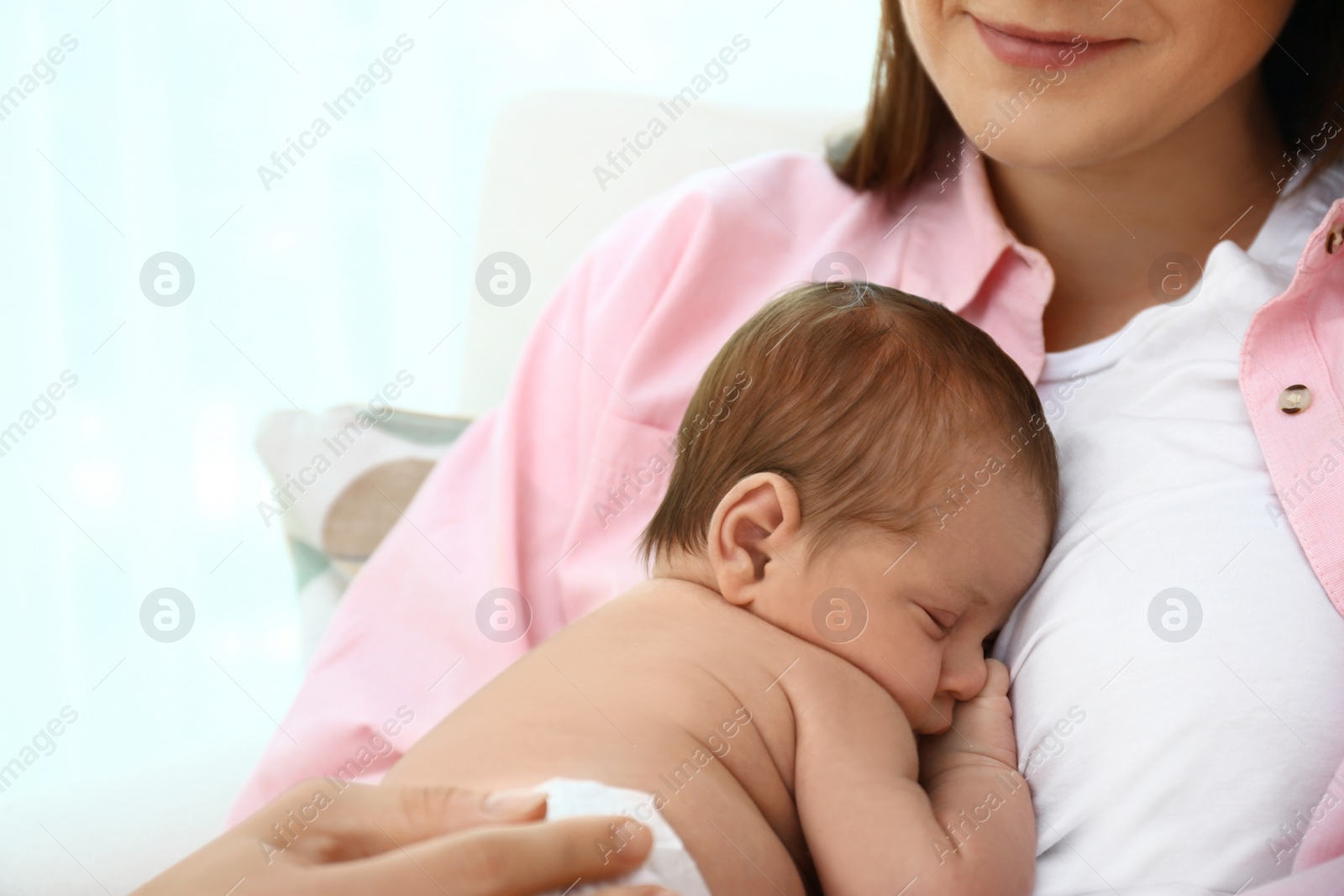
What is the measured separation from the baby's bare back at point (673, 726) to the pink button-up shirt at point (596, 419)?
0.30m

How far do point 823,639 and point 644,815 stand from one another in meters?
0.28

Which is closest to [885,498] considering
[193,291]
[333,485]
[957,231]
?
[957,231]

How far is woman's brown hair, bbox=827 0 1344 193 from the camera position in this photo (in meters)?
1.38

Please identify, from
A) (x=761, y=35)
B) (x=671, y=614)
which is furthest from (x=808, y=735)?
(x=761, y=35)

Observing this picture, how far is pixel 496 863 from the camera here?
778 mm

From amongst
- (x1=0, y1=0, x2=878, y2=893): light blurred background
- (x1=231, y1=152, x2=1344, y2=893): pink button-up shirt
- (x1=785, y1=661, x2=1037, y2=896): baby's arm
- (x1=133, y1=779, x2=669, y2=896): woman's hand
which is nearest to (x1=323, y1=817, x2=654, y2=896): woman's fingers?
(x1=133, y1=779, x2=669, y2=896): woman's hand

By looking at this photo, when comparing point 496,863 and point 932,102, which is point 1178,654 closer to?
point 496,863

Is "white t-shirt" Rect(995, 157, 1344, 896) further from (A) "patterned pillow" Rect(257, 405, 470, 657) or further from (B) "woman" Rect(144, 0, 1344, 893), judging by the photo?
(A) "patterned pillow" Rect(257, 405, 470, 657)

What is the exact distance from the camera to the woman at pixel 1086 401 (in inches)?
36.4

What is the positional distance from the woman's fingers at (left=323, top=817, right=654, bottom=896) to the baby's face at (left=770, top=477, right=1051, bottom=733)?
333mm

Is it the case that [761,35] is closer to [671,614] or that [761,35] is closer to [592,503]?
[592,503]

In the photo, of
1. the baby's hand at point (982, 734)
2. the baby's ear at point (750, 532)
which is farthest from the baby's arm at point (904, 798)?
the baby's ear at point (750, 532)

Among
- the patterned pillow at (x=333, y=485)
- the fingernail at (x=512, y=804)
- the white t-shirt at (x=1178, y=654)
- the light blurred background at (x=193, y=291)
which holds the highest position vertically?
the light blurred background at (x=193, y=291)

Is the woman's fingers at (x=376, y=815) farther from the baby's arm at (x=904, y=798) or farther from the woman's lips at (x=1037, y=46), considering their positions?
the woman's lips at (x=1037, y=46)
